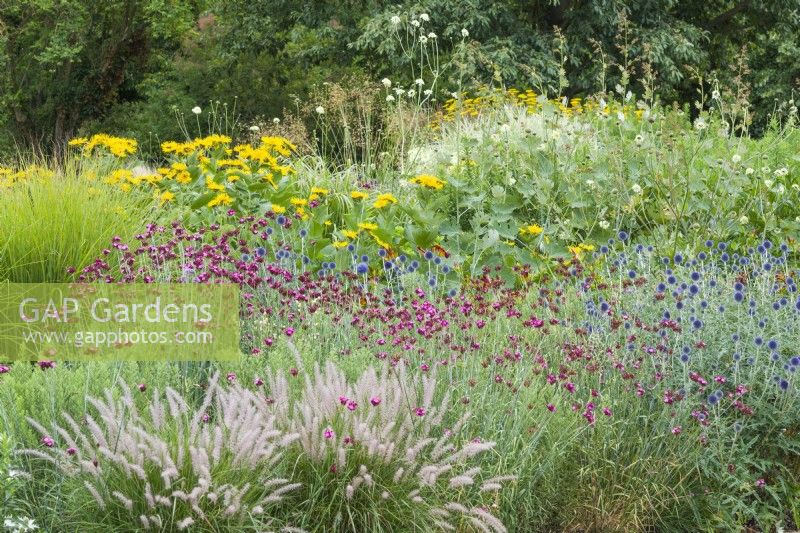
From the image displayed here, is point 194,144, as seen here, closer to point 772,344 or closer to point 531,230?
point 531,230

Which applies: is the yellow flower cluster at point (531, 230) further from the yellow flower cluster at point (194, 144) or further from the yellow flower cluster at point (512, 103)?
the yellow flower cluster at point (194, 144)

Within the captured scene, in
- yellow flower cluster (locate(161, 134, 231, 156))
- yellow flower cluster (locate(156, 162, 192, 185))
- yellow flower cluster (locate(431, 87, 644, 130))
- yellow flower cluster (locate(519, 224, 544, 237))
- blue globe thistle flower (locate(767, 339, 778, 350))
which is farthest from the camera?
yellow flower cluster (locate(431, 87, 644, 130))

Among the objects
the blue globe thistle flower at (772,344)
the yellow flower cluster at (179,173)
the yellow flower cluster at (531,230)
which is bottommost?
the yellow flower cluster at (531,230)

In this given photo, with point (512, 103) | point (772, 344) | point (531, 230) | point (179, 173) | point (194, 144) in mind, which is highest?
point (194, 144)

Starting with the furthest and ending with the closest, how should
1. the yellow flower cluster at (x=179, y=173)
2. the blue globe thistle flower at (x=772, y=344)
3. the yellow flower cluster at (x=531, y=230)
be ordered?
the yellow flower cluster at (x=179, y=173) → the yellow flower cluster at (x=531, y=230) → the blue globe thistle flower at (x=772, y=344)

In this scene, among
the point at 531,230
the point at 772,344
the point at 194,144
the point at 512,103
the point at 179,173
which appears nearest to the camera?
the point at 772,344

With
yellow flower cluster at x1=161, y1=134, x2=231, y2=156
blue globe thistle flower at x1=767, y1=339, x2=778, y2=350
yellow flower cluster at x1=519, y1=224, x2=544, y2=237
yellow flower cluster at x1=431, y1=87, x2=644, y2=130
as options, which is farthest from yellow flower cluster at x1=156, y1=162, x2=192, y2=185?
blue globe thistle flower at x1=767, y1=339, x2=778, y2=350

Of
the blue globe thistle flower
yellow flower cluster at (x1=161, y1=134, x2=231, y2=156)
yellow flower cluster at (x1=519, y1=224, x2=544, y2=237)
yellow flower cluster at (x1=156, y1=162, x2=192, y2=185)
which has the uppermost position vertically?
yellow flower cluster at (x1=161, y1=134, x2=231, y2=156)

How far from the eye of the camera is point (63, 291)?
4926 millimetres

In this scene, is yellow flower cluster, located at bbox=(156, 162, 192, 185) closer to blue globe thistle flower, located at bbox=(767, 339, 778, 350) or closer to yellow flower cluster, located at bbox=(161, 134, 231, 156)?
yellow flower cluster, located at bbox=(161, 134, 231, 156)

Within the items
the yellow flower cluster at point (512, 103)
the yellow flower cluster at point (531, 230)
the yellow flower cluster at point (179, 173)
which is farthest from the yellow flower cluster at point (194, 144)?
the yellow flower cluster at point (531, 230)

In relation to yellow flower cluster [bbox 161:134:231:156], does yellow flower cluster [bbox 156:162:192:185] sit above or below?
below

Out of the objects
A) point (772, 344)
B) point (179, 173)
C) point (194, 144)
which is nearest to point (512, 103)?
point (194, 144)

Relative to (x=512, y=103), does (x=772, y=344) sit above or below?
below
